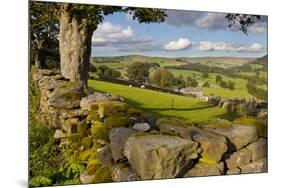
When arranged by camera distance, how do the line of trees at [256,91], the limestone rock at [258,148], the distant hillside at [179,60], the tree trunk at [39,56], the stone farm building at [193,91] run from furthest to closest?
the line of trees at [256,91], the limestone rock at [258,148], the stone farm building at [193,91], the distant hillside at [179,60], the tree trunk at [39,56]

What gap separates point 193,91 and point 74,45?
1.56 meters

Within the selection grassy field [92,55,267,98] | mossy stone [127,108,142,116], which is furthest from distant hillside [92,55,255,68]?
mossy stone [127,108,142,116]

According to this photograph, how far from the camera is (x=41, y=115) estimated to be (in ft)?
18.6

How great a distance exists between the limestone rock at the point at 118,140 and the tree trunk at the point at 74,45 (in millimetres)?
646

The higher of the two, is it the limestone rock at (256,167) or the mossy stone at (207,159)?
the mossy stone at (207,159)

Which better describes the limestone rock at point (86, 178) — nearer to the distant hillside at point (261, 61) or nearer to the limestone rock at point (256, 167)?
the limestone rock at point (256, 167)

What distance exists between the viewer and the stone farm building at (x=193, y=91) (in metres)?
6.37

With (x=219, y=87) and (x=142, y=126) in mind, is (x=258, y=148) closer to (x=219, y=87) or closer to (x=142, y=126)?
(x=219, y=87)

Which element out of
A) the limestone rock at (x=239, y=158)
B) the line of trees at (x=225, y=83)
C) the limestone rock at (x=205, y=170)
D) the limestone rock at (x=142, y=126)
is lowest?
the limestone rock at (x=205, y=170)

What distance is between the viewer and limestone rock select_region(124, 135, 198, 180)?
231 inches

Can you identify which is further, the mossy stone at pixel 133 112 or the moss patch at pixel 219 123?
the moss patch at pixel 219 123

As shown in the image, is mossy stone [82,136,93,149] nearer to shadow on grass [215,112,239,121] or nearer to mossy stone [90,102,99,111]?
mossy stone [90,102,99,111]

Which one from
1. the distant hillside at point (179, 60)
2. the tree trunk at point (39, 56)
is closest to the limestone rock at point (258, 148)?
the distant hillside at point (179, 60)
